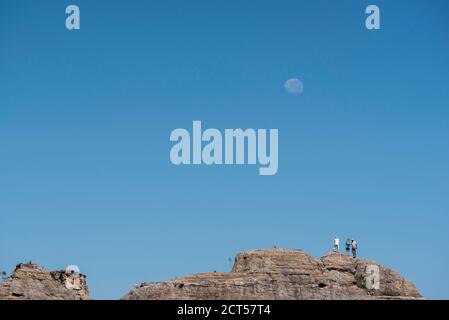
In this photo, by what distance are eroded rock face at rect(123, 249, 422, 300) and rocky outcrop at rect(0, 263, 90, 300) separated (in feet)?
48.4

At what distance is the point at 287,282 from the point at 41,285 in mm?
48516

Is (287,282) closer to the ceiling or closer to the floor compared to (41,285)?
closer to the ceiling

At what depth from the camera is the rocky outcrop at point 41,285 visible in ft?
557

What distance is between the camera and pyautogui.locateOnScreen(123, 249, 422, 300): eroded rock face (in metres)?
165

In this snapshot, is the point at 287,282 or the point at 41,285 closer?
the point at 287,282

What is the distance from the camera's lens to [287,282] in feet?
564

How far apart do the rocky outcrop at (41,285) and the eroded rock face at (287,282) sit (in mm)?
14739

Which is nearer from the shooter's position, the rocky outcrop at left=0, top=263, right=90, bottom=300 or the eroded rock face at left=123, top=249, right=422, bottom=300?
the eroded rock face at left=123, top=249, right=422, bottom=300

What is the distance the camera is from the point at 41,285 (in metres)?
174
